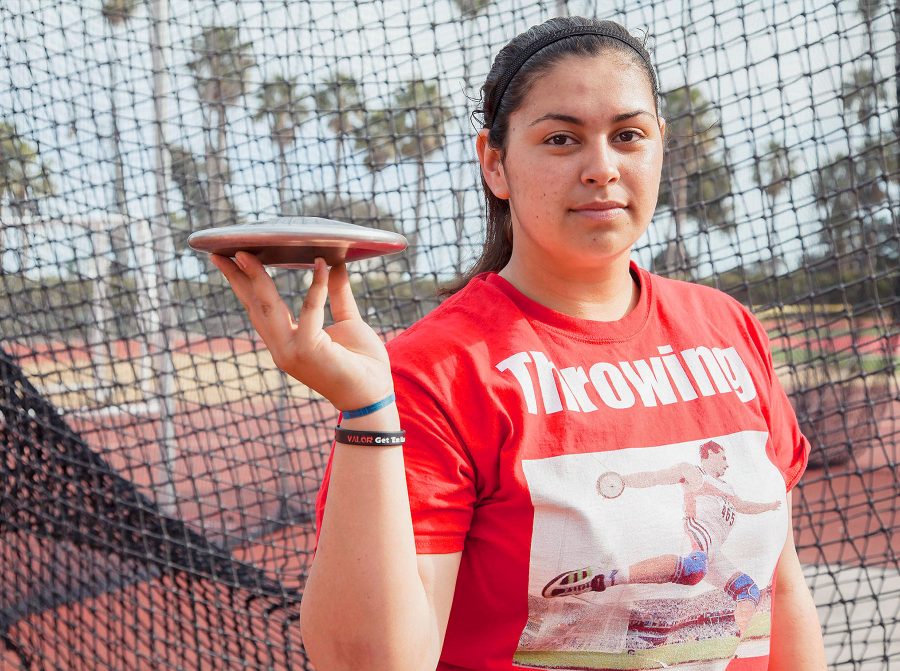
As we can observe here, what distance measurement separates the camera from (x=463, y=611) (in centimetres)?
86

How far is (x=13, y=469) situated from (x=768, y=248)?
7.71 ft

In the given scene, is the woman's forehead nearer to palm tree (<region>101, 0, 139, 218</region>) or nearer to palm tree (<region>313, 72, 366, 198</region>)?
palm tree (<region>313, 72, 366, 198</region>)

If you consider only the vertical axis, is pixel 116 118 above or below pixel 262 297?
above

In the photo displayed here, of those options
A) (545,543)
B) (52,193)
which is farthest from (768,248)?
(52,193)

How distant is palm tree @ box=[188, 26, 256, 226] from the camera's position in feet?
9.69

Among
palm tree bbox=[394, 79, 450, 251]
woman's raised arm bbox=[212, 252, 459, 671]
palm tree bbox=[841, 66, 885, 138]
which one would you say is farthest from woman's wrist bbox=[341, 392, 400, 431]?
palm tree bbox=[394, 79, 450, 251]

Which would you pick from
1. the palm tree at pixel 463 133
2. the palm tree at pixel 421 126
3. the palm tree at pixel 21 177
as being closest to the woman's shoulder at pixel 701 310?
the palm tree at pixel 463 133

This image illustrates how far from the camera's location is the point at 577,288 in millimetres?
979

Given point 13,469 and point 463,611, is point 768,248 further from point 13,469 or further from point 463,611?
point 13,469

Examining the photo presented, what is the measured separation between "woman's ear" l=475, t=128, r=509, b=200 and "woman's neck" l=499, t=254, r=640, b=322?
0.09 metres

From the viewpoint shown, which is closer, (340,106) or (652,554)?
(652,554)

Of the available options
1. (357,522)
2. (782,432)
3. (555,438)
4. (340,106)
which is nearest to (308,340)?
(357,522)

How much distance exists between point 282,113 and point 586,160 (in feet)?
7.79

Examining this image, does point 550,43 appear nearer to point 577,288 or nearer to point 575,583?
point 577,288
